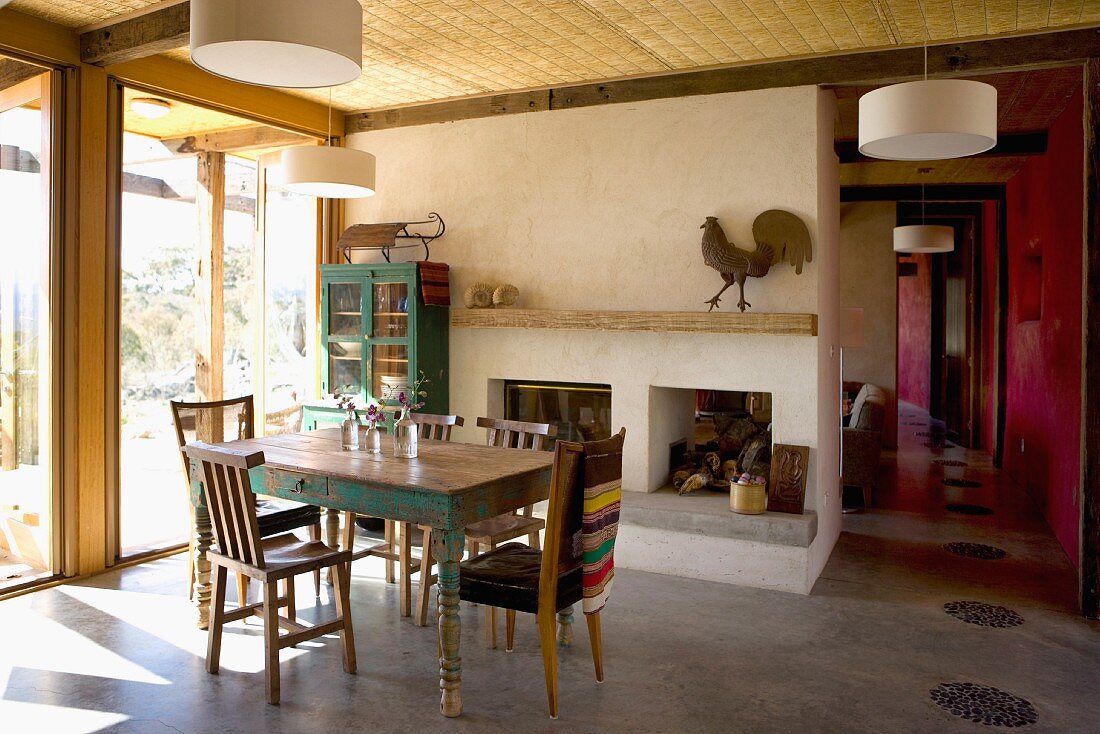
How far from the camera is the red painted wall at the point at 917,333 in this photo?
13.6m

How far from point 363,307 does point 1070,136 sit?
4.71 m

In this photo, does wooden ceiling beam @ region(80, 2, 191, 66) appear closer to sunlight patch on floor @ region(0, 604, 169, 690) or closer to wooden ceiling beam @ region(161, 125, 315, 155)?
wooden ceiling beam @ region(161, 125, 315, 155)

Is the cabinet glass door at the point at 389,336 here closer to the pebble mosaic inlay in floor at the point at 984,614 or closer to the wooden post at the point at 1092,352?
the pebble mosaic inlay in floor at the point at 984,614

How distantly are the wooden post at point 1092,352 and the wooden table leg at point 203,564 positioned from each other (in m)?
4.14

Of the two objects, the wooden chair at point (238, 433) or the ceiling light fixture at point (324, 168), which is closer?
the wooden chair at point (238, 433)

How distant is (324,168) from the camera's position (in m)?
4.18

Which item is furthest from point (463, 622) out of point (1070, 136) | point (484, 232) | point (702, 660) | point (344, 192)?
point (1070, 136)

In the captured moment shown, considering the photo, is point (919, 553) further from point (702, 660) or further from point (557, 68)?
point (557, 68)

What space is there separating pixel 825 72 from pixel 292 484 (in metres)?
3.45

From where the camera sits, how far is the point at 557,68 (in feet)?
16.3

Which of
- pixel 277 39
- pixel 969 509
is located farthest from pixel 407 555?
pixel 969 509

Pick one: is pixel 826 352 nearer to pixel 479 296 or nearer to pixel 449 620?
pixel 479 296

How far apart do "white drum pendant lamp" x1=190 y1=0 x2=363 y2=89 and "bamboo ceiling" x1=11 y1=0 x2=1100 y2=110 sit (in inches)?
55.1

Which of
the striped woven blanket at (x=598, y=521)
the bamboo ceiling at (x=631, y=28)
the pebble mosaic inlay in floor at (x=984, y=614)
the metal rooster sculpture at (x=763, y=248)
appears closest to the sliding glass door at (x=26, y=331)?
the bamboo ceiling at (x=631, y=28)
